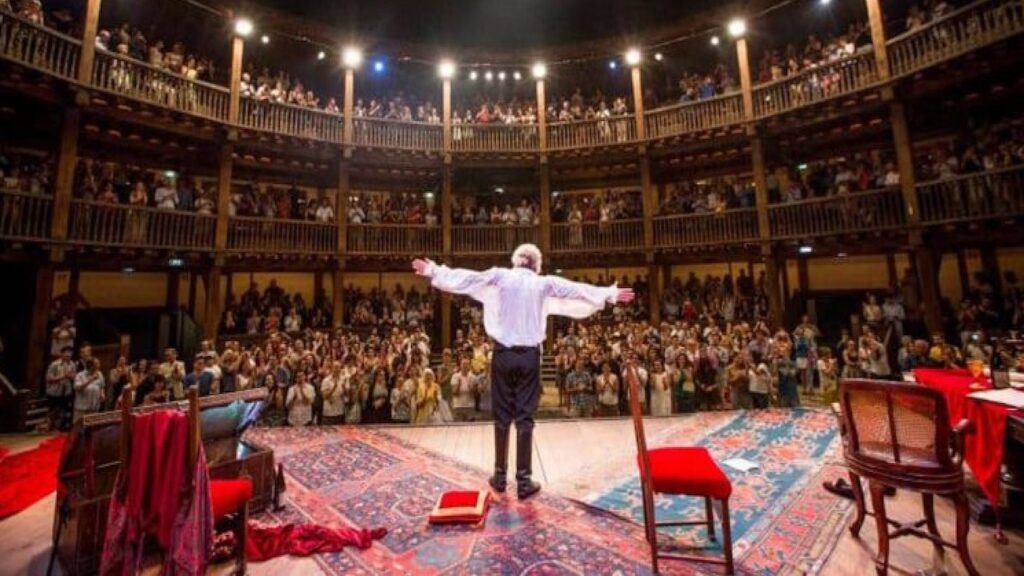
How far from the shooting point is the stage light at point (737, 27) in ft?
36.8

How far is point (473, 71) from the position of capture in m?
13.9

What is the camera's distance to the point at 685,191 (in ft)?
45.5

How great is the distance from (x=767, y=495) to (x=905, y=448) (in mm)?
1465

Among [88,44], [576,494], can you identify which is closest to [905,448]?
[576,494]

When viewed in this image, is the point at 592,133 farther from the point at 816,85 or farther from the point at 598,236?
the point at 816,85

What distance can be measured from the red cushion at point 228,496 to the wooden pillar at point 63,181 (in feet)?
28.7

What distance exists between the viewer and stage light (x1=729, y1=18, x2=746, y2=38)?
36.8ft

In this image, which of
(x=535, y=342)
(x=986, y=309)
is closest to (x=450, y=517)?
(x=535, y=342)

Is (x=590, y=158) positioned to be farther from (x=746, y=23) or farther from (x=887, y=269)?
(x=887, y=269)

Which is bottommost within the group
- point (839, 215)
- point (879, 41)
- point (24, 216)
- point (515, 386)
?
point (515, 386)

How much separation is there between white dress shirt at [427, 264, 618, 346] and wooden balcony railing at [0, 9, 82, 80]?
9.55 metres

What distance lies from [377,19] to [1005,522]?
15058mm

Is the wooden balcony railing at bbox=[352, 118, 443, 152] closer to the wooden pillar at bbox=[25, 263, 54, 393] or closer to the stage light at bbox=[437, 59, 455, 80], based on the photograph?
the stage light at bbox=[437, 59, 455, 80]

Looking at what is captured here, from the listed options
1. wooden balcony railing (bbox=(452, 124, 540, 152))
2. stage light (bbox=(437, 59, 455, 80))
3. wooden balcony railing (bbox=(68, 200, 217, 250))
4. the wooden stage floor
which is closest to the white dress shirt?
the wooden stage floor
